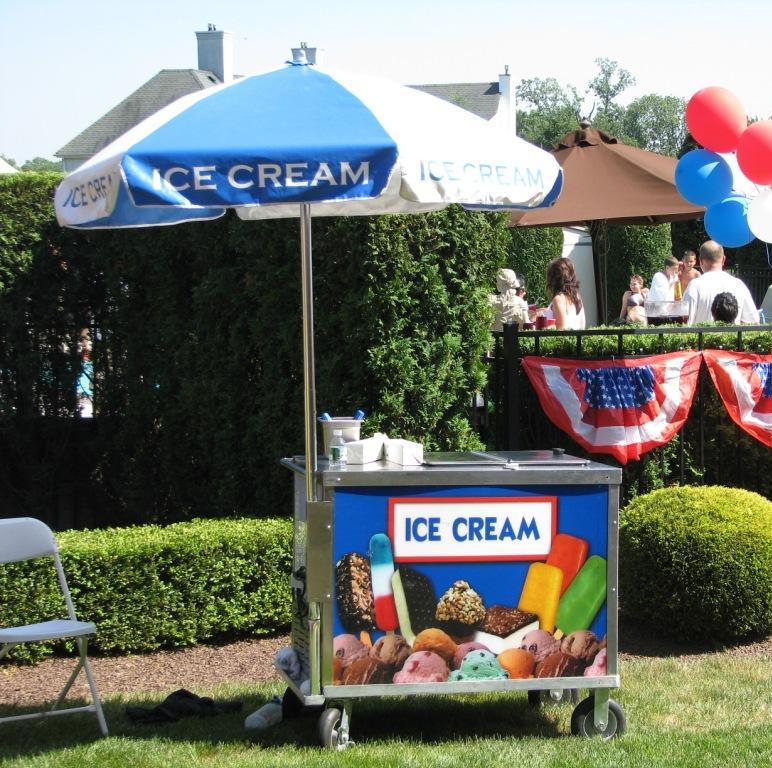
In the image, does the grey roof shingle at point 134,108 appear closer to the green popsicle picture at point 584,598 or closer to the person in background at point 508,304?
the person in background at point 508,304

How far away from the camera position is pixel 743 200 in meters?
8.43

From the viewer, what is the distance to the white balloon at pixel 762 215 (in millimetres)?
7637

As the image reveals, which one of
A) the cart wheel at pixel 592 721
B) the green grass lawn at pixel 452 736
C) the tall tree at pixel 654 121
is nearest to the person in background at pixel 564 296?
the green grass lawn at pixel 452 736

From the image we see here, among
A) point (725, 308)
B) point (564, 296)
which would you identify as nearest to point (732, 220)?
point (725, 308)

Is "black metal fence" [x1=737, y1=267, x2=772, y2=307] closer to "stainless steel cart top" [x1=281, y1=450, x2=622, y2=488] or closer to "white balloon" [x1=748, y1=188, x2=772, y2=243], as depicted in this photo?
"white balloon" [x1=748, y1=188, x2=772, y2=243]

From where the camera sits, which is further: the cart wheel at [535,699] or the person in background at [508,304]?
the person in background at [508,304]

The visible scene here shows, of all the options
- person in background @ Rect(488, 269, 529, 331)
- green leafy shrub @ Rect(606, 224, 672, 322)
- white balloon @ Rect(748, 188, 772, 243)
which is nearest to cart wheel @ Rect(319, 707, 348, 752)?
white balloon @ Rect(748, 188, 772, 243)

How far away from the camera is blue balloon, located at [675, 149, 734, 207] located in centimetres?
829

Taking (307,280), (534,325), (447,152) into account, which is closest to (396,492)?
(307,280)

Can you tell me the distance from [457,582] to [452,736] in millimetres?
751

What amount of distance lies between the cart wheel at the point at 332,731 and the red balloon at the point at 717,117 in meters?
5.39

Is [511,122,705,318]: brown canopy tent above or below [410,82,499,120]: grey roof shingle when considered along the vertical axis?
below

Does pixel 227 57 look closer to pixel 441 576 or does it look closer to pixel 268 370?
pixel 268 370

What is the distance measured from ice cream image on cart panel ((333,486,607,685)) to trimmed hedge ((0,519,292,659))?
222 cm
